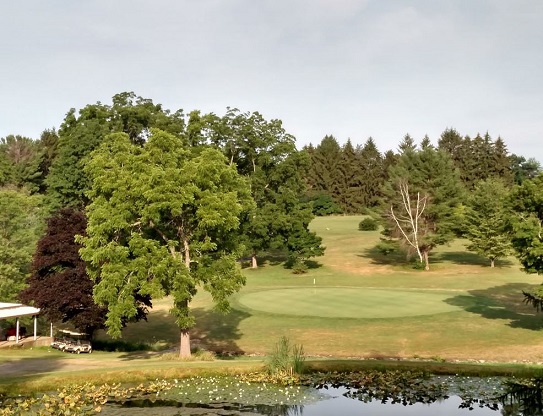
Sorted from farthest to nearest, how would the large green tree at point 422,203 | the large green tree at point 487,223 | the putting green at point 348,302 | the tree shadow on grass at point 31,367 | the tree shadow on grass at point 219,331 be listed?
the large green tree at point 422,203
the large green tree at point 487,223
the putting green at point 348,302
the tree shadow on grass at point 219,331
the tree shadow on grass at point 31,367

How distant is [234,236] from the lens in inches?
1205

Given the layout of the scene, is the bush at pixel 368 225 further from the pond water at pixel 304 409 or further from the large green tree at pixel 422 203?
the pond water at pixel 304 409

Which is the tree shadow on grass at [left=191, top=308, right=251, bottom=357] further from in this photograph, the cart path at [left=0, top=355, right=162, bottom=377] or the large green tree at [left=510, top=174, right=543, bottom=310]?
the large green tree at [left=510, top=174, right=543, bottom=310]

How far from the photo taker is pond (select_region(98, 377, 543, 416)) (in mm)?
18047

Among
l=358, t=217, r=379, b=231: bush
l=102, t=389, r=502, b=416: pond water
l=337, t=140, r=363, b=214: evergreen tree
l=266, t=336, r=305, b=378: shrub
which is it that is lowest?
l=102, t=389, r=502, b=416: pond water

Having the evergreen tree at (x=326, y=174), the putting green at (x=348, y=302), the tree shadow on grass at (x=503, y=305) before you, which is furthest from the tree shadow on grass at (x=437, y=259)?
the evergreen tree at (x=326, y=174)

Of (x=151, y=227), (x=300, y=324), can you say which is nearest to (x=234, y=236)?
(x=151, y=227)

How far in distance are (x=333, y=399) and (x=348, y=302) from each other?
2591 cm

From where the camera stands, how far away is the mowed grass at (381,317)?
32.3 meters

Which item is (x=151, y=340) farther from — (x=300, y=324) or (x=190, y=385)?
(x=190, y=385)

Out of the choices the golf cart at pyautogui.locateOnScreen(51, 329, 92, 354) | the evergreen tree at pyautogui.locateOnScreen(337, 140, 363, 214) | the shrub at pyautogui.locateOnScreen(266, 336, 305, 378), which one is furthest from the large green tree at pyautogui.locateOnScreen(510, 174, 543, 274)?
the evergreen tree at pyautogui.locateOnScreen(337, 140, 363, 214)

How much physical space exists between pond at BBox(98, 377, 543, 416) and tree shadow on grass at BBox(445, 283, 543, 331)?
1824 cm

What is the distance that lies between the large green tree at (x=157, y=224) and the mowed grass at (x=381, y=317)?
7.55 m

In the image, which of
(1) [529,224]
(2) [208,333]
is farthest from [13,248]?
(1) [529,224]
